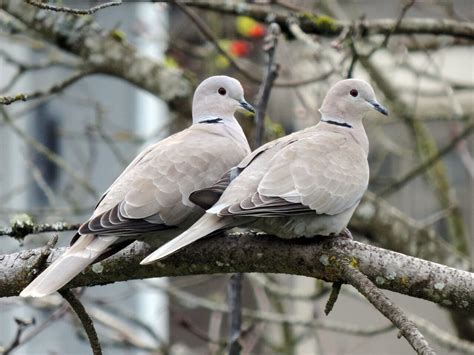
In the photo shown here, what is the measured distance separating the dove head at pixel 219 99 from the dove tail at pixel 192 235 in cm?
93

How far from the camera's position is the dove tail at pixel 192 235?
100 inches

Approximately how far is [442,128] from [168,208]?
8778mm

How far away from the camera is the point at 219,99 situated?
142 inches

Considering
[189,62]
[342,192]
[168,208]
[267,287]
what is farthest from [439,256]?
[189,62]

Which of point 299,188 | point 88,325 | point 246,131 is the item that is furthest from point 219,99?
point 246,131

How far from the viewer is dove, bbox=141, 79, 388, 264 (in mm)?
2686

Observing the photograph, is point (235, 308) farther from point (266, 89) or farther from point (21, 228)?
point (21, 228)

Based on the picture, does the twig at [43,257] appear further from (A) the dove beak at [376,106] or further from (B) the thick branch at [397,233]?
(B) the thick branch at [397,233]

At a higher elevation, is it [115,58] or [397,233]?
[115,58]

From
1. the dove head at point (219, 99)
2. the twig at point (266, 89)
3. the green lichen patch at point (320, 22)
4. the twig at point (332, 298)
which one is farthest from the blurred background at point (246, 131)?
the twig at point (332, 298)

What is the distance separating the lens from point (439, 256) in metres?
4.99

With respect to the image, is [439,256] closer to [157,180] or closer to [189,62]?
[157,180]

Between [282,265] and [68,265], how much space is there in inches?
24.1

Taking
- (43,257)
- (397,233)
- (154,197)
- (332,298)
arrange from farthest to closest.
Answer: (397,233) < (154,197) < (43,257) < (332,298)
